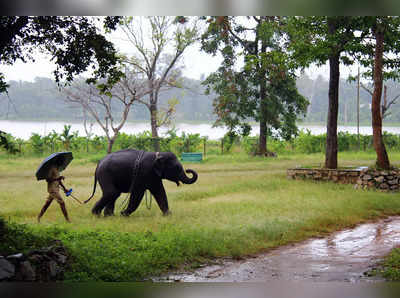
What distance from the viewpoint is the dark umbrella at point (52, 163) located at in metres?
5.22

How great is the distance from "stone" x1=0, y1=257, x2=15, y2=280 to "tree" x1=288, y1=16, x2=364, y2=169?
5.62 m

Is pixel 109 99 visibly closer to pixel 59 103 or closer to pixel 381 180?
pixel 59 103

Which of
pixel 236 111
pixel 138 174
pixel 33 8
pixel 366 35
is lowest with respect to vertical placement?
pixel 138 174

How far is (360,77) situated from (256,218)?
4.58 m

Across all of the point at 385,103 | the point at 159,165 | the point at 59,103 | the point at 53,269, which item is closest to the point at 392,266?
the point at 159,165

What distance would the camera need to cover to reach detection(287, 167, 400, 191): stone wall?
802cm

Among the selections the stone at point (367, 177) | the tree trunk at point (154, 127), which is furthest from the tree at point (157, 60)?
the stone at point (367, 177)

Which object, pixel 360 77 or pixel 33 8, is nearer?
pixel 33 8

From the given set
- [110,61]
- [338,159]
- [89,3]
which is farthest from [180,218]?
[338,159]

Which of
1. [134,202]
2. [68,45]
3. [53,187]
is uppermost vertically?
[68,45]

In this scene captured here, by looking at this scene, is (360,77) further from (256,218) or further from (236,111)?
(256,218)

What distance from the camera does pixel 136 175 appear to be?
5.82 meters

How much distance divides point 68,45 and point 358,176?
5.68 m

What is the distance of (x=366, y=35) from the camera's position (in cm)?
855
